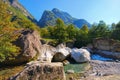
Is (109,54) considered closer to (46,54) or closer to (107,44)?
(107,44)

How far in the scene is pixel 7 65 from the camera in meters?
30.2

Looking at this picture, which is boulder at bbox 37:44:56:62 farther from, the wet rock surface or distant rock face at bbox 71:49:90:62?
the wet rock surface

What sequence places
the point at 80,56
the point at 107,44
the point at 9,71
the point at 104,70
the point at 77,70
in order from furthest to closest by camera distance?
the point at 107,44, the point at 80,56, the point at 104,70, the point at 77,70, the point at 9,71

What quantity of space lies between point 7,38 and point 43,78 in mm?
7369

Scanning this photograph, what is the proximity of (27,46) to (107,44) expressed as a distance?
37.0 m

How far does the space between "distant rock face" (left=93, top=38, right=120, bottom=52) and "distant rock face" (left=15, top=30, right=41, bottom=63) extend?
32.3m

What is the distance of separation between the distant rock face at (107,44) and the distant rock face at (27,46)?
106 ft

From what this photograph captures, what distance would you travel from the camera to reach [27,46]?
101 ft

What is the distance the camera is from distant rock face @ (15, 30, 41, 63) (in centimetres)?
3030

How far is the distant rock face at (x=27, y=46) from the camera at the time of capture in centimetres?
Answer: 3030

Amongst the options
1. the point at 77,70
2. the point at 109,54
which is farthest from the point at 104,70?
the point at 109,54

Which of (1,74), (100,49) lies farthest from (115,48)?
(1,74)

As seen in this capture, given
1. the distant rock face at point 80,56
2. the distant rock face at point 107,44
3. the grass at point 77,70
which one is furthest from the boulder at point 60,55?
the distant rock face at point 107,44

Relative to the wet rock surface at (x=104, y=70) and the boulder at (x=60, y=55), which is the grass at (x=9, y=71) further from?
the boulder at (x=60, y=55)
